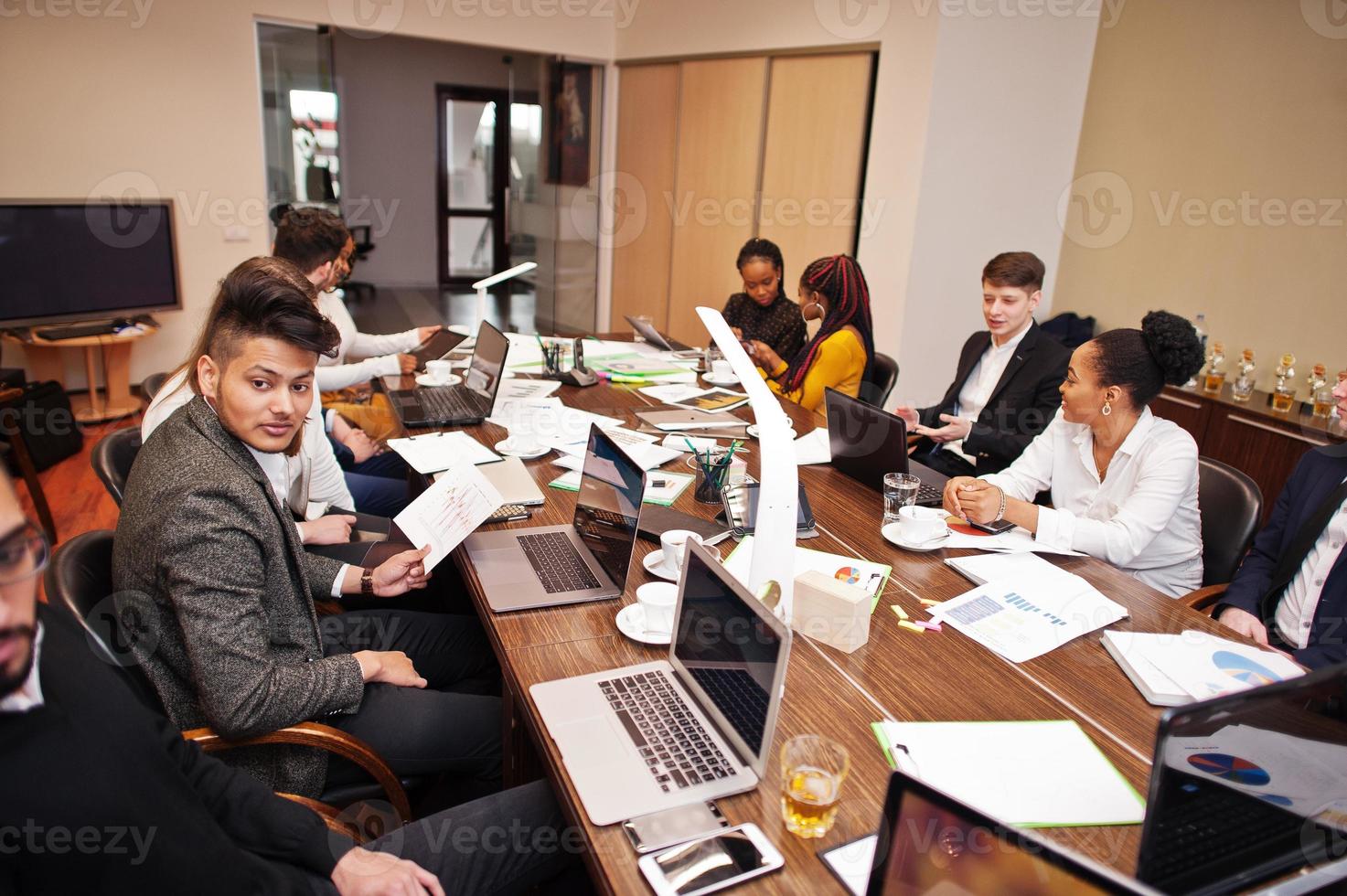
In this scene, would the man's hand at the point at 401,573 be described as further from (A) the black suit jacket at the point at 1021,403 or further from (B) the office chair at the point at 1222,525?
(A) the black suit jacket at the point at 1021,403

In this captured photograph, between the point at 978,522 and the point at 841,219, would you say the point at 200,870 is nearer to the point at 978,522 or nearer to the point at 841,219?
the point at 978,522

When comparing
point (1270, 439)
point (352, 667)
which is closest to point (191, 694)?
point (352, 667)

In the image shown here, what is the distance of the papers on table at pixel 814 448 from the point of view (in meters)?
2.64

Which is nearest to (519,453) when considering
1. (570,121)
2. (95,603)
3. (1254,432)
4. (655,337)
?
(95,603)

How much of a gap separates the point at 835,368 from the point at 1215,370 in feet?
6.92

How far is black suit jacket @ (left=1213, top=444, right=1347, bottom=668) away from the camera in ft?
6.27

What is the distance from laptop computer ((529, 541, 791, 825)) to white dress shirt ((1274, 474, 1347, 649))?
4.85ft

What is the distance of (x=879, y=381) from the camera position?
373 centimetres

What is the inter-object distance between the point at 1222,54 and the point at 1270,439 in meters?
1.91

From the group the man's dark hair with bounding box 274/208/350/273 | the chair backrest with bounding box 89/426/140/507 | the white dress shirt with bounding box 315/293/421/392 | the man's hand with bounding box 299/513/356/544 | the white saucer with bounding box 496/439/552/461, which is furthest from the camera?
the white dress shirt with bounding box 315/293/421/392

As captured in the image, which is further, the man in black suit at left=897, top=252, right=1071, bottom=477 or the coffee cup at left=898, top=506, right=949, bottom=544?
the man in black suit at left=897, top=252, right=1071, bottom=477

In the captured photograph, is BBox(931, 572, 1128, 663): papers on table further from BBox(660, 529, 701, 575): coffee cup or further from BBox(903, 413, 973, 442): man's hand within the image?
BBox(903, 413, 973, 442): man's hand

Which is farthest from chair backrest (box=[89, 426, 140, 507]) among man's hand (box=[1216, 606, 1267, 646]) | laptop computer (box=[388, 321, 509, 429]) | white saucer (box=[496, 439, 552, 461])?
man's hand (box=[1216, 606, 1267, 646])

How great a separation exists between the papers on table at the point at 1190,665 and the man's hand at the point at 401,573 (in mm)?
1407
